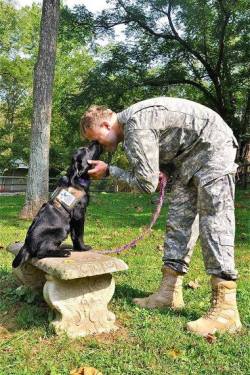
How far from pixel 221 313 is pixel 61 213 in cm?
147

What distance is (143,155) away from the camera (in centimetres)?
321

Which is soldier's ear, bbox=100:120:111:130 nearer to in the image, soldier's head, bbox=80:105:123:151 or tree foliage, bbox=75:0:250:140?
soldier's head, bbox=80:105:123:151

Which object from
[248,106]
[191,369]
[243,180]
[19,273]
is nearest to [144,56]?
[248,106]

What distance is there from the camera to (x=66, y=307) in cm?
316

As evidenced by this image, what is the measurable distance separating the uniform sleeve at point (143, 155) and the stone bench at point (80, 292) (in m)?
0.64

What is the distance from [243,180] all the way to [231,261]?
16303mm

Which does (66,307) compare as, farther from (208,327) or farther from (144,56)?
(144,56)

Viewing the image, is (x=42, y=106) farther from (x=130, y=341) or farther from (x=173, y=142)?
(x=130, y=341)

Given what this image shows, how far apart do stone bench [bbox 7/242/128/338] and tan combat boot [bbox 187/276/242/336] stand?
68cm

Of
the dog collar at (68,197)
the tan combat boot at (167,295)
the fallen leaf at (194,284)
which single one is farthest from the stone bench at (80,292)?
the fallen leaf at (194,284)

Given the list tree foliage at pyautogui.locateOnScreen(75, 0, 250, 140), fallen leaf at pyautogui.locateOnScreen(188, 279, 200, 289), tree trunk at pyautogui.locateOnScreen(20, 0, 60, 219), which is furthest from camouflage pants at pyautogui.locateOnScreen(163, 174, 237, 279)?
tree foliage at pyautogui.locateOnScreen(75, 0, 250, 140)

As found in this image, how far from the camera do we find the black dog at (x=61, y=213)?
3406 millimetres

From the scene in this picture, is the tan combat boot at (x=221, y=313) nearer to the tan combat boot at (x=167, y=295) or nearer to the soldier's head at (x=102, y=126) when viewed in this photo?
the tan combat boot at (x=167, y=295)

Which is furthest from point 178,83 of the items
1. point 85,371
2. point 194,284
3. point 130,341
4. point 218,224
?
point 85,371
